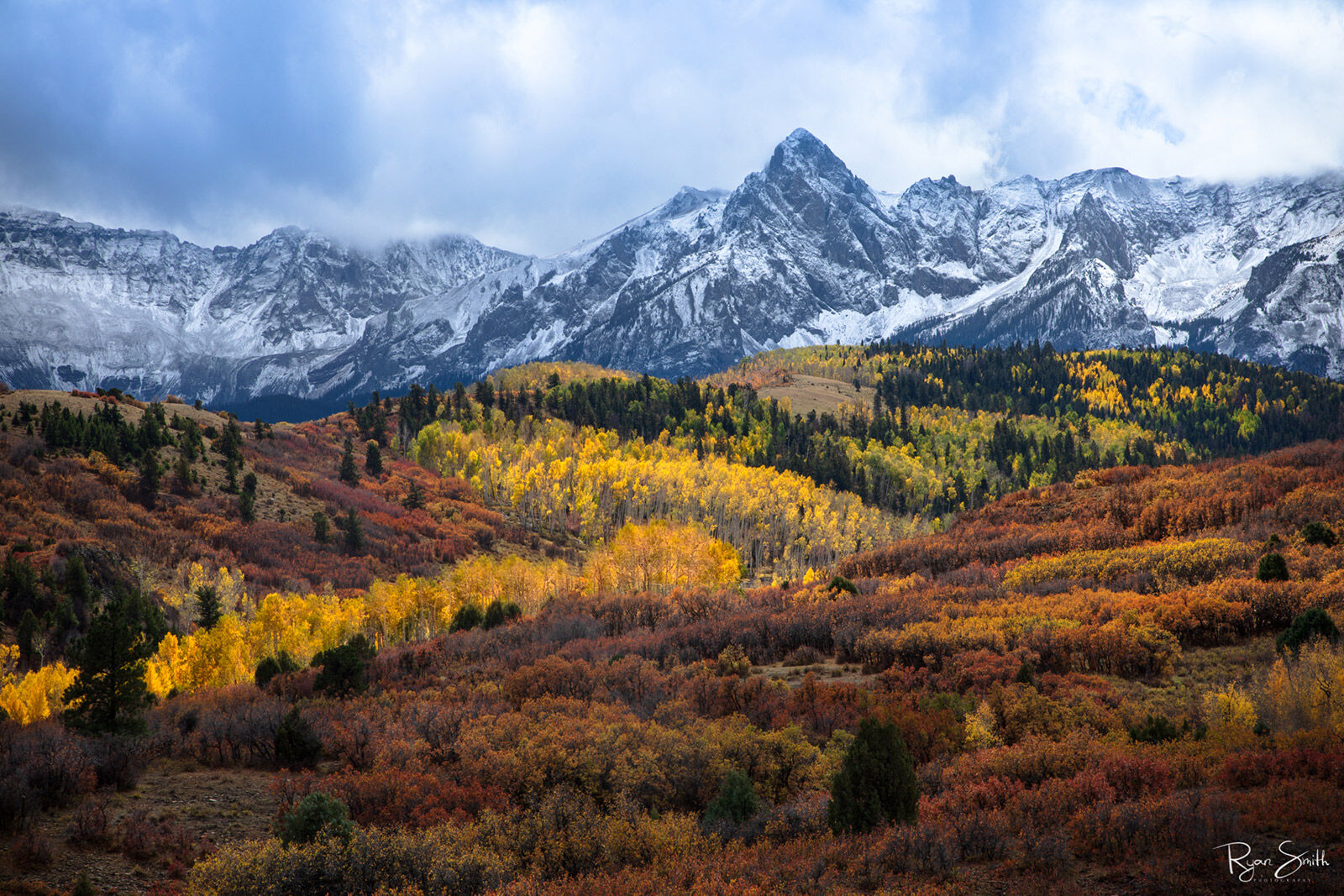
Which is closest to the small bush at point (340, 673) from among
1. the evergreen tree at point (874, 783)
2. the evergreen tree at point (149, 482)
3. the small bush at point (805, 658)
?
the small bush at point (805, 658)

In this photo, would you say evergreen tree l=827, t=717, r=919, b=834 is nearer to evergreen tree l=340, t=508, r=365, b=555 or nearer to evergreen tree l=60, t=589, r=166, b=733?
evergreen tree l=60, t=589, r=166, b=733

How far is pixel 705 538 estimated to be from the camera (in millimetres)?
98562

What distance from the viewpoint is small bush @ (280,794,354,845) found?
13727mm

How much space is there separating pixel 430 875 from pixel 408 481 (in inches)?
4524

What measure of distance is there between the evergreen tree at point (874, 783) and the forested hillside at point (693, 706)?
0.20ft

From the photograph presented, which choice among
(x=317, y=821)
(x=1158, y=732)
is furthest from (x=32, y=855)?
(x=1158, y=732)

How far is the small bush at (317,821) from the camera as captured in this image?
540 inches

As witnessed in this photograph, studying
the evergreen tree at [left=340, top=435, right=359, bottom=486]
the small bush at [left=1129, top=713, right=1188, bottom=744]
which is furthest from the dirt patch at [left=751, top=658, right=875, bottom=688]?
the evergreen tree at [left=340, top=435, right=359, bottom=486]

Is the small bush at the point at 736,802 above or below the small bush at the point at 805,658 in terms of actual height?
below

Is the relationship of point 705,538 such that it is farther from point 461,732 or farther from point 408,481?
point 461,732
